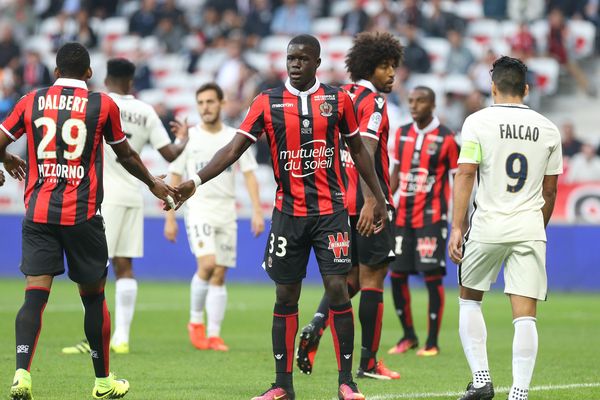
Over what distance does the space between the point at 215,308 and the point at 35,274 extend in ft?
14.4

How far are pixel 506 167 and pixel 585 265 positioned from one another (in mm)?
11765

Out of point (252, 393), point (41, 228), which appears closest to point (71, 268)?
point (41, 228)

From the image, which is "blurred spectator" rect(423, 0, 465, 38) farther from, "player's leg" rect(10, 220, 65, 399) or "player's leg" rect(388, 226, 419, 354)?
"player's leg" rect(10, 220, 65, 399)

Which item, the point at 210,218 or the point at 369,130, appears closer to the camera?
the point at 369,130

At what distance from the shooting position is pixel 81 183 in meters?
7.48

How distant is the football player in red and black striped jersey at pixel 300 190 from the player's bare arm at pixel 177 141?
218 cm

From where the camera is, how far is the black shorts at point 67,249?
7.39m

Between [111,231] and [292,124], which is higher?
[292,124]

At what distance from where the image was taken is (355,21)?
24484mm

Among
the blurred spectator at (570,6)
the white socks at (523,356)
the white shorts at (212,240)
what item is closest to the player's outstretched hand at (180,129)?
the white shorts at (212,240)

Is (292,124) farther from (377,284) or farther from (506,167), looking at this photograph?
(377,284)

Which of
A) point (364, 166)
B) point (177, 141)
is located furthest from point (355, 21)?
point (364, 166)

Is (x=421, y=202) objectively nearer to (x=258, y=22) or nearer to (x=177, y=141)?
(x=177, y=141)

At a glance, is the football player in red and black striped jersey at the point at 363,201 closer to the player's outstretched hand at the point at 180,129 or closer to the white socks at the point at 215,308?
the player's outstretched hand at the point at 180,129
